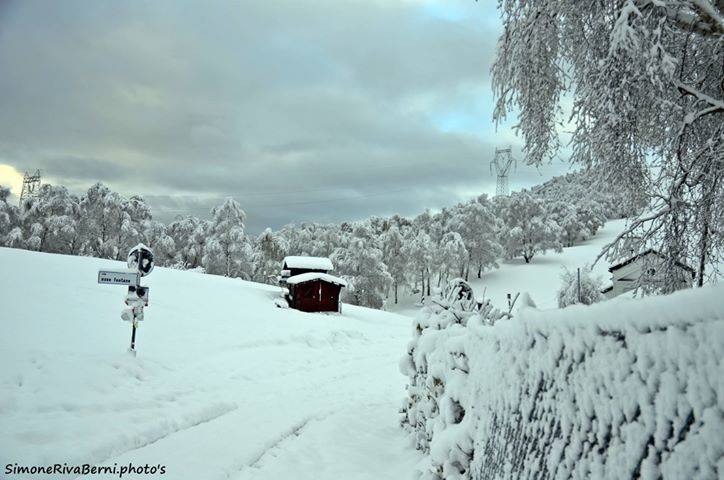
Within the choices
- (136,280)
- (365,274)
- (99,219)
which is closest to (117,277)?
(136,280)

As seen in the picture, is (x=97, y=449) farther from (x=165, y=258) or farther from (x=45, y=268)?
(x=165, y=258)

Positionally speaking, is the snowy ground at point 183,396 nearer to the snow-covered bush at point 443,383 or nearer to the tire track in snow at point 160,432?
the tire track in snow at point 160,432

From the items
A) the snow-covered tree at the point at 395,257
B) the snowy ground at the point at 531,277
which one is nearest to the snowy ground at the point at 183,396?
the snowy ground at the point at 531,277

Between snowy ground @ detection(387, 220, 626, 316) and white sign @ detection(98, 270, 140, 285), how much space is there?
38.0m

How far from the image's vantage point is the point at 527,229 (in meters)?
61.5

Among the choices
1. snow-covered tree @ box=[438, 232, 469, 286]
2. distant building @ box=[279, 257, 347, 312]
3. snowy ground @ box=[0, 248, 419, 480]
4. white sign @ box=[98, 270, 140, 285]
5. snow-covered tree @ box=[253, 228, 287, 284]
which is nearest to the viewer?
snowy ground @ box=[0, 248, 419, 480]

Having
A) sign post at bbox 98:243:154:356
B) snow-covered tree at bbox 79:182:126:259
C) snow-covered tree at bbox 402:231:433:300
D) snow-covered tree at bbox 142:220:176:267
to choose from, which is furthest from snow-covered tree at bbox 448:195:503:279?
sign post at bbox 98:243:154:356

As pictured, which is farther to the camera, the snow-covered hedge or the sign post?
the sign post

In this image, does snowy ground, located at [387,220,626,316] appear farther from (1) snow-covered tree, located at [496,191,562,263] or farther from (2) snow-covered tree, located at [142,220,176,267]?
(2) snow-covered tree, located at [142,220,176,267]

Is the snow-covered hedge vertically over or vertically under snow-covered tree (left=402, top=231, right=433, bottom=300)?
under

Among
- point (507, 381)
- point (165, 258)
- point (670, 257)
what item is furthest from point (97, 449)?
point (165, 258)

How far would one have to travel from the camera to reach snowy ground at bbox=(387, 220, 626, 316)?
4675 centimetres

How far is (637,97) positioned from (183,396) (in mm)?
9243

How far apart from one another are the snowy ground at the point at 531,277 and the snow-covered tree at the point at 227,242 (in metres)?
20.5
